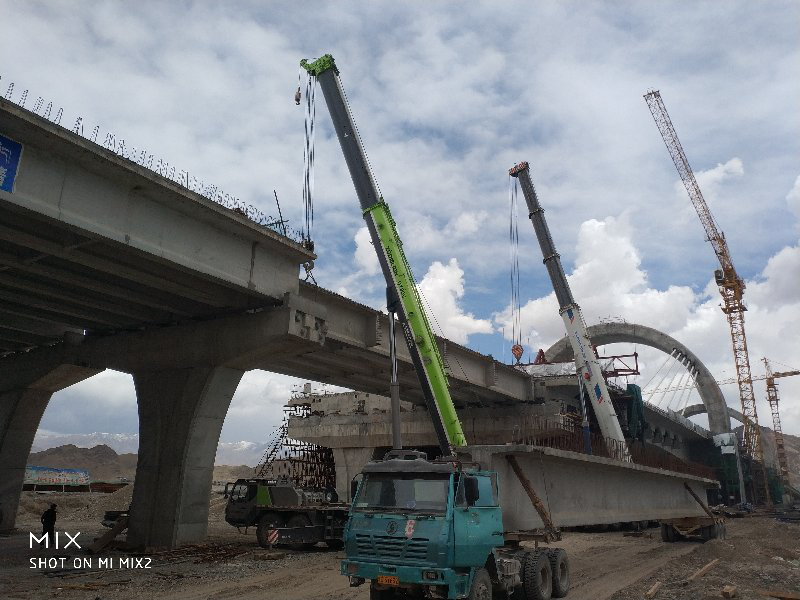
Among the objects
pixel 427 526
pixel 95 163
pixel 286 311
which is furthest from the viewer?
pixel 286 311

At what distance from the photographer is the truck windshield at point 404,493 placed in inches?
422

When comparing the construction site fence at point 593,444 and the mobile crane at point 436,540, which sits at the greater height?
the construction site fence at point 593,444

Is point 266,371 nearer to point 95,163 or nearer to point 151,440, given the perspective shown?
point 151,440

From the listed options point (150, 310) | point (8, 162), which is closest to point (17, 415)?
point (150, 310)

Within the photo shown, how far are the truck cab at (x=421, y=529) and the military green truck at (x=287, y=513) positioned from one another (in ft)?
35.0

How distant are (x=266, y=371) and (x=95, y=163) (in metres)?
17.1

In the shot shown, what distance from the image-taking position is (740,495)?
66.6m

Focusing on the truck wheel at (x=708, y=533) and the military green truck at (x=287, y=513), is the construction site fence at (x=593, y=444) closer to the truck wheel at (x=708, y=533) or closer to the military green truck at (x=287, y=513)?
the truck wheel at (x=708, y=533)

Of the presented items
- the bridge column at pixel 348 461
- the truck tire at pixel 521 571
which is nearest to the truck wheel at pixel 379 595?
the truck tire at pixel 521 571

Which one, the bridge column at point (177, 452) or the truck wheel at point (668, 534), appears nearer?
the bridge column at point (177, 452)

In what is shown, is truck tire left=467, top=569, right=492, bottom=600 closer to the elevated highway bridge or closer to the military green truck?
the elevated highway bridge

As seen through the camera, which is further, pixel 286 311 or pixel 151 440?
pixel 151 440

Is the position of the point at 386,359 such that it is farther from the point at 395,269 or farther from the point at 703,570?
the point at 703,570

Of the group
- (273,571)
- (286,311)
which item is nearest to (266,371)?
(286,311)
